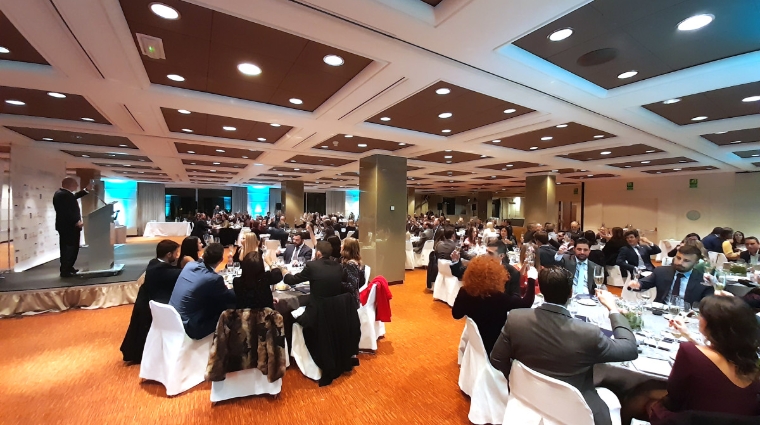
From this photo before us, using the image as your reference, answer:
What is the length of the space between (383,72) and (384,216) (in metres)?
4.52

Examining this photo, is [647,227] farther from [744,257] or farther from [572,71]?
[572,71]

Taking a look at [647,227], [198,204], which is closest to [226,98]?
[647,227]

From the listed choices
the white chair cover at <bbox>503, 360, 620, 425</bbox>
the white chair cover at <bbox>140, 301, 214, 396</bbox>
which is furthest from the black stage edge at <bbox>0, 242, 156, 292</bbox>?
the white chair cover at <bbox>503, 360, 620, 425</bbox>

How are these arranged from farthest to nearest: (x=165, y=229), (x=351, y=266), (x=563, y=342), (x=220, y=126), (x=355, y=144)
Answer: (x=165, y=229), (x=355, y=144), (x=220, y=126), (x=351, y=266), (x=563, y=342)

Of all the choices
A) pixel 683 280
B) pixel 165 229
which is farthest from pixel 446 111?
pixel 165 229

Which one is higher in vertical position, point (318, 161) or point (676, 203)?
point (318, 161)

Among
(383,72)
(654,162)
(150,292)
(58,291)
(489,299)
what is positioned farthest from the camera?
(654,162)

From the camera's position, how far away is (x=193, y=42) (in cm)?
287

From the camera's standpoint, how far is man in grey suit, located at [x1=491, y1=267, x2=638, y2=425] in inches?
68.7

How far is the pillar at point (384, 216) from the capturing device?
25.0ft

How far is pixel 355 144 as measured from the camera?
714 cm

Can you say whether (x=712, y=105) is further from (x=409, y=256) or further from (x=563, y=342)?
(x=409, y=256)

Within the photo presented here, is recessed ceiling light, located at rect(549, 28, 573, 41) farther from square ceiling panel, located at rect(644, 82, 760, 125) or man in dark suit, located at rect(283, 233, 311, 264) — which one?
man in dark suit, located at rect(283, 233, 311, 264)

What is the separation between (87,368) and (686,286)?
6.19m
